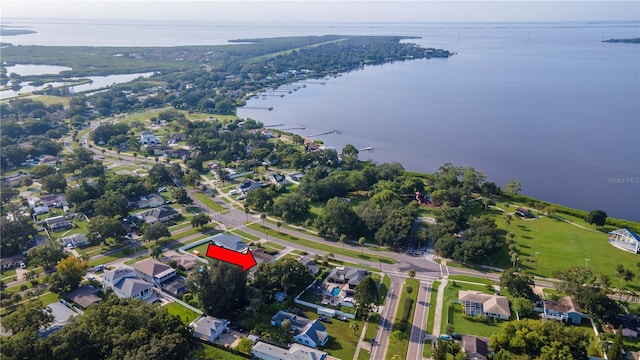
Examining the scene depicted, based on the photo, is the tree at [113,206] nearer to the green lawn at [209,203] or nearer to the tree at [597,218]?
the green lawn at [209,203]

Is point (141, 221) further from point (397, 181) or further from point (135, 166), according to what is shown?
point (397, 181)

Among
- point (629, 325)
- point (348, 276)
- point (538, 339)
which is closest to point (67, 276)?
point (348, 276)

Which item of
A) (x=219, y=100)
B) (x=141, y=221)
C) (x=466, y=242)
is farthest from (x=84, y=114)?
(x=466, y=242)

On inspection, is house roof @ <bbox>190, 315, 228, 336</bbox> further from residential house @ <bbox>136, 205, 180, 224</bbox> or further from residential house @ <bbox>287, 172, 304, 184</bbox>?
residential house @ <bbox>287, 172, 304, 184</bbox>

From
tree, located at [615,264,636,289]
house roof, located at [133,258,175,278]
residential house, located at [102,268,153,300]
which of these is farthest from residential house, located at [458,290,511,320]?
residential house, located at [102,268,153,300]

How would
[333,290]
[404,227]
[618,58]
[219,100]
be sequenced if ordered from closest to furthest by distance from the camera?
[333,290], [404,227], [219,100], [618,58]

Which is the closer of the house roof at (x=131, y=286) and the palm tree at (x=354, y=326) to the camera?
the palm tree at (x=354, y=326)

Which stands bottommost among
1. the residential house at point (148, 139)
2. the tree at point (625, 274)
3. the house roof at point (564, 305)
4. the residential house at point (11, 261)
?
the residential house at point (11, 261)

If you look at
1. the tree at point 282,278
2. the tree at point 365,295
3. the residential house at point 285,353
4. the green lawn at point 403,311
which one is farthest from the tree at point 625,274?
the tree at point 282,278
